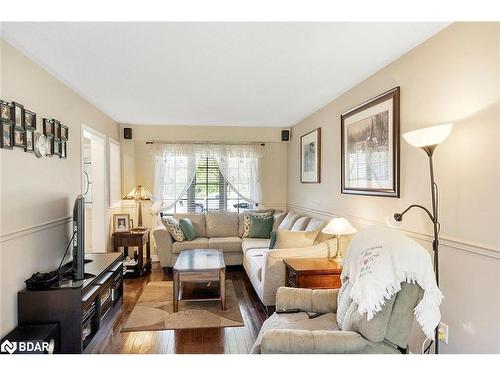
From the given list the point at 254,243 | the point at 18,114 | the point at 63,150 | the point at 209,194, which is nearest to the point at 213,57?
the point at 18,114

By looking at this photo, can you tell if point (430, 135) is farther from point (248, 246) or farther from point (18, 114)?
point (248, 246)

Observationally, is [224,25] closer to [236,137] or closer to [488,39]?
[488,39]

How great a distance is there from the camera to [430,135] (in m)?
1.84

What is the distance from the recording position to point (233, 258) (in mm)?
5051

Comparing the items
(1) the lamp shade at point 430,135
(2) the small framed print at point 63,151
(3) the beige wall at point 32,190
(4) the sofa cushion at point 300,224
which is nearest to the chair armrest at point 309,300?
(1) the lamp shade at point 430,135

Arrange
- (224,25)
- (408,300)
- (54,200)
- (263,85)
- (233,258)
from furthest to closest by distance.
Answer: (233,258), (263,85), (54,200), (224,25), (408,300)

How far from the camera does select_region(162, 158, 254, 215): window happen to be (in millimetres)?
5793

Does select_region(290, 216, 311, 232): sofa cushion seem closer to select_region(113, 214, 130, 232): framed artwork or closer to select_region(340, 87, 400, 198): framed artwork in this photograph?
select_region(340, 87, 400, 198): framed artwork

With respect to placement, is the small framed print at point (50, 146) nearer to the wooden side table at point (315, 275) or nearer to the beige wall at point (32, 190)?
the beige wall at point (32, 190)

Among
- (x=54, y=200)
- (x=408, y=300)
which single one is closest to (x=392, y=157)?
(x=408, y=300)

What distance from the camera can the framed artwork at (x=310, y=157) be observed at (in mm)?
4324

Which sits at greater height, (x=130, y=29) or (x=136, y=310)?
(x=130, y=29)

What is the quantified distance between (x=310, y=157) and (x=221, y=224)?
75.4 inches
